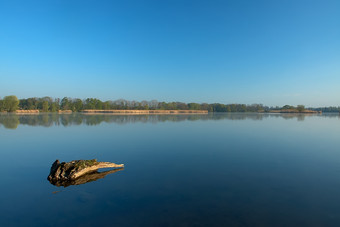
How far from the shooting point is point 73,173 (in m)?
6.71

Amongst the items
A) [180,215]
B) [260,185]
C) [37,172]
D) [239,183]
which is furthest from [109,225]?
[37,172]

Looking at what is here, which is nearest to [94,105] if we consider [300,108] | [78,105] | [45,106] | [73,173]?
[78,105]

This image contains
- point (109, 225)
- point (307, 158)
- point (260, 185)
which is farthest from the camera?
point (307, 158)

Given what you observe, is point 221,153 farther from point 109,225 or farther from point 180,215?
point 109,225

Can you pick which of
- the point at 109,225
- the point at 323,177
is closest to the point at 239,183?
the point at 323,177

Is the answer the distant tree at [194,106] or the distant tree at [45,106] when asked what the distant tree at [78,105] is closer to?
the distant tree at [45,106]

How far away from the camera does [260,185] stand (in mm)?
6094

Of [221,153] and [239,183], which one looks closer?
[239,183]

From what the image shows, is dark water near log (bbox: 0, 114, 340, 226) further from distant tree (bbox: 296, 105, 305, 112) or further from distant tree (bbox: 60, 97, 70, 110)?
distant tree (bbox: 296, 105, 305, 112)

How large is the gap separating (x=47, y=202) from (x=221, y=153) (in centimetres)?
825

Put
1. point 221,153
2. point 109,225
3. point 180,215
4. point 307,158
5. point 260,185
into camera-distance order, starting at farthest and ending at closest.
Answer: point 221,153
point 307,158
point 260,185
point 180,215
point 109,225

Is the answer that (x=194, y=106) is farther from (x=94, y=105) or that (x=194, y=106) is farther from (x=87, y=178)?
(x=87, y=178)

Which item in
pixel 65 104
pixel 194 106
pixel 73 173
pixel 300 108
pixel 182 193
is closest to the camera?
pixel 182 193

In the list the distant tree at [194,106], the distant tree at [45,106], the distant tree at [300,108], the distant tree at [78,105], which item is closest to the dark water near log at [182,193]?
the distant tree at [45,106]
